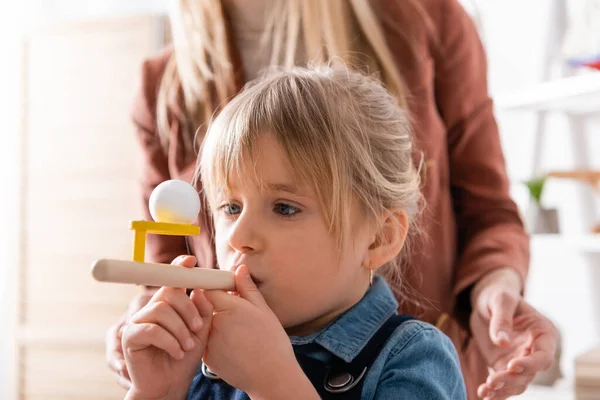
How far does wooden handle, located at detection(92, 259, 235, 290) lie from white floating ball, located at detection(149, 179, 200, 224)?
6 cm

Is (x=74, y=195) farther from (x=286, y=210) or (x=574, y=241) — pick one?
(x=286, y=210)

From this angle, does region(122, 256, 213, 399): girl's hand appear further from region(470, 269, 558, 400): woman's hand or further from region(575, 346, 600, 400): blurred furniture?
region(575, 346, 600, 400): blurred furniture

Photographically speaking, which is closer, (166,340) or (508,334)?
(166,340)

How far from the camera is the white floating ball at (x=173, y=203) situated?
0.71 meters

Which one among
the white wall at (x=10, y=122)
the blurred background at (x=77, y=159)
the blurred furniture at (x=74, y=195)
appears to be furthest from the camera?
the white wall at (x=10, y=122)

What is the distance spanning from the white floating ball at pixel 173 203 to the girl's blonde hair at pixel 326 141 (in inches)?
4.2

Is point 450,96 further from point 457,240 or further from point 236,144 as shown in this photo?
point 236,144

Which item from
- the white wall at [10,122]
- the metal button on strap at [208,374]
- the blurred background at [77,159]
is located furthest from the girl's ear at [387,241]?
the white wall at [10,122]

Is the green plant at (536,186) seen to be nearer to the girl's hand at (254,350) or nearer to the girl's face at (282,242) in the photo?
the girl's face at (282,242)

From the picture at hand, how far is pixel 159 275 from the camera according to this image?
0.64m

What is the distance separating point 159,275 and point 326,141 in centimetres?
27

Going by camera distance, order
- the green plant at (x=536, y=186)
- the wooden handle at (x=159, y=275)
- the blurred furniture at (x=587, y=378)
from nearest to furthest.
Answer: the wooden handle at (x=159, y=275)
the blurred furniture at (x=587, y=378)
the green plant at (x=536, y=186)

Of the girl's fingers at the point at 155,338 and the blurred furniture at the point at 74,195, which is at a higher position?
the girl's fingers at the point at 155,338

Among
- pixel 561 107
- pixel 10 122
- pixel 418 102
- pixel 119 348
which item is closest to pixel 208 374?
pixel 119 348
